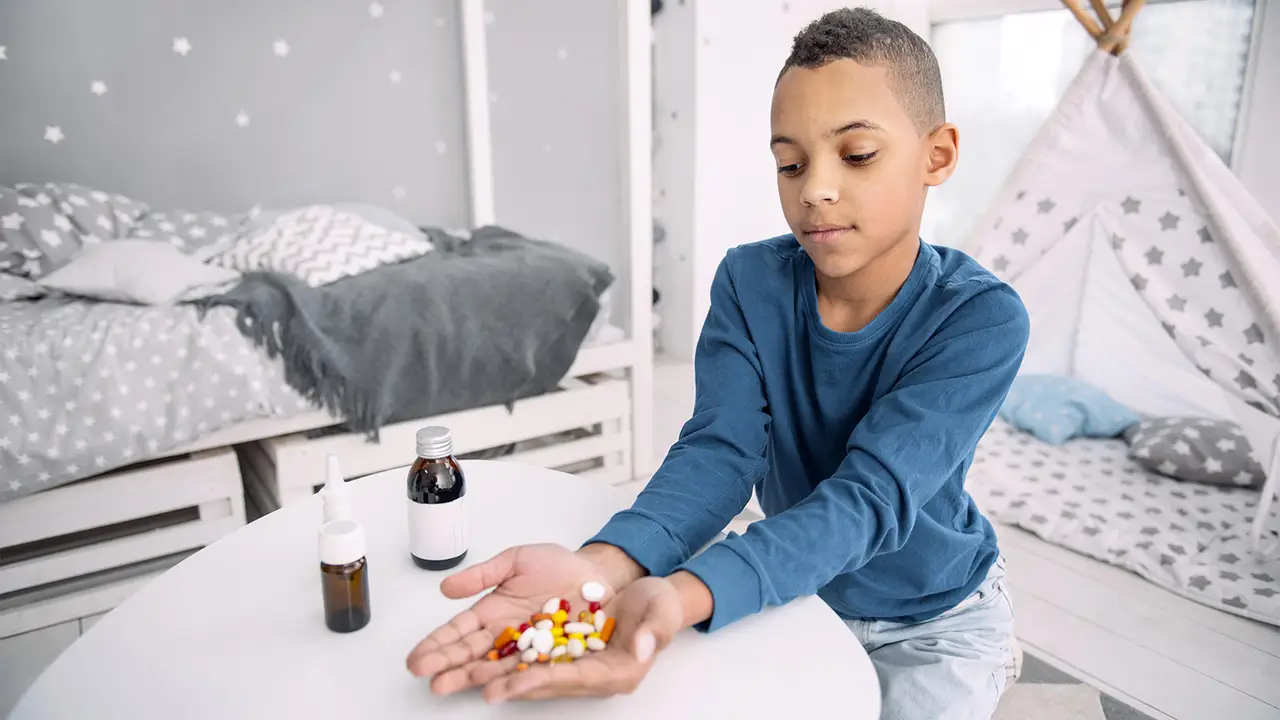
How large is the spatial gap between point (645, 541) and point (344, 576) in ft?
0.91

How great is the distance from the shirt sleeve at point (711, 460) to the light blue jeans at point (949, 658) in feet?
0.85

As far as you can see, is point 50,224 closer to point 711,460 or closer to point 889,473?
point 711,460

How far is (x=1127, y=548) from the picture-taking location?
6.37ft

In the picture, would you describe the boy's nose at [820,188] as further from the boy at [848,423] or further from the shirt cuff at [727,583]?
the shirt cuff at [727,583]

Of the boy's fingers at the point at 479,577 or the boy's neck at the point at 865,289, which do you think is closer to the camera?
the boy's fingers at the point at 479,577

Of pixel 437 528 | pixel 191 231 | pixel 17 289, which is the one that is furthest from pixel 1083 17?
pixel 17 289

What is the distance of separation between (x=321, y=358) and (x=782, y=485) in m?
1.09

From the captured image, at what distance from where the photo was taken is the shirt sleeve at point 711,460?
0.84 metres

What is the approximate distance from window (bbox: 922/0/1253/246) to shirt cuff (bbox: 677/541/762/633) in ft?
6.25

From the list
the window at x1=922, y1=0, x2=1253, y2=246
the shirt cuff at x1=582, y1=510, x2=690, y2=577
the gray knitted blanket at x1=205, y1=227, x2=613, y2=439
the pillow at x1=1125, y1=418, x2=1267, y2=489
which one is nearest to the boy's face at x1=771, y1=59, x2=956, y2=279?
A: the shirt cuff at x1=582, y1=510, x2=690, y2=577

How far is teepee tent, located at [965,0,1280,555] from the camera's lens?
185cm

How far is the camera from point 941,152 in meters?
0.96

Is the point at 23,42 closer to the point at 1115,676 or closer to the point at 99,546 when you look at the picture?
the point at 99,546

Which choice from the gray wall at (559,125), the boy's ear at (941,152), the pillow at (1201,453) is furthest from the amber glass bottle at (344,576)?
the pillow at (1201,453)
